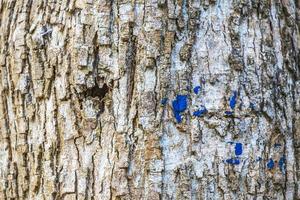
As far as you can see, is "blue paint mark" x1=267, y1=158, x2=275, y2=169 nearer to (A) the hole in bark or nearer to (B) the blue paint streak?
(B) the blue paint streak

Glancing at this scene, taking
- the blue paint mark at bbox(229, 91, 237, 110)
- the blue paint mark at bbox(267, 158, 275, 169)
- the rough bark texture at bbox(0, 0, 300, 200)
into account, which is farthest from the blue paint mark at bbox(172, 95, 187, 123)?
the blue paint mark at bbox(267, 158, 275, 169)


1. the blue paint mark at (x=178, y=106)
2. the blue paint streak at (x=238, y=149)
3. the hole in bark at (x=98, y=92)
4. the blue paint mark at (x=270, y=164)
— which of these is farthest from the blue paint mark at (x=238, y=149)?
the hole in bark at (x=98, y=92)

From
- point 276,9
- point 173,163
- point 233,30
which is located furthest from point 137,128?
point 276,9

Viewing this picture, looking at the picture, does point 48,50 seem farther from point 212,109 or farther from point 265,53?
point 265,53

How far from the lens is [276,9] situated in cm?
259

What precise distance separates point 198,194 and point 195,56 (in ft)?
1.54

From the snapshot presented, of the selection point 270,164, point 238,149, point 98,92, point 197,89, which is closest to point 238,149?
point 238,149

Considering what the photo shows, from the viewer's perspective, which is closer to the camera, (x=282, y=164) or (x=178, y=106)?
(x=178, y=106)

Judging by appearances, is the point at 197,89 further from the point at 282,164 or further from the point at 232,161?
the point at 282,164

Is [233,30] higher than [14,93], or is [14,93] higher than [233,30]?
[233,30]

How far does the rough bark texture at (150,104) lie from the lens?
7.74 ft

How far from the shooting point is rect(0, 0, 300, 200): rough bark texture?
2359 mm

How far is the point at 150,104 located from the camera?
236cm

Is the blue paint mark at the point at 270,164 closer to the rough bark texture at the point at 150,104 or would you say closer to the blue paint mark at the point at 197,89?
the rough bark texture at the point at 150,104
